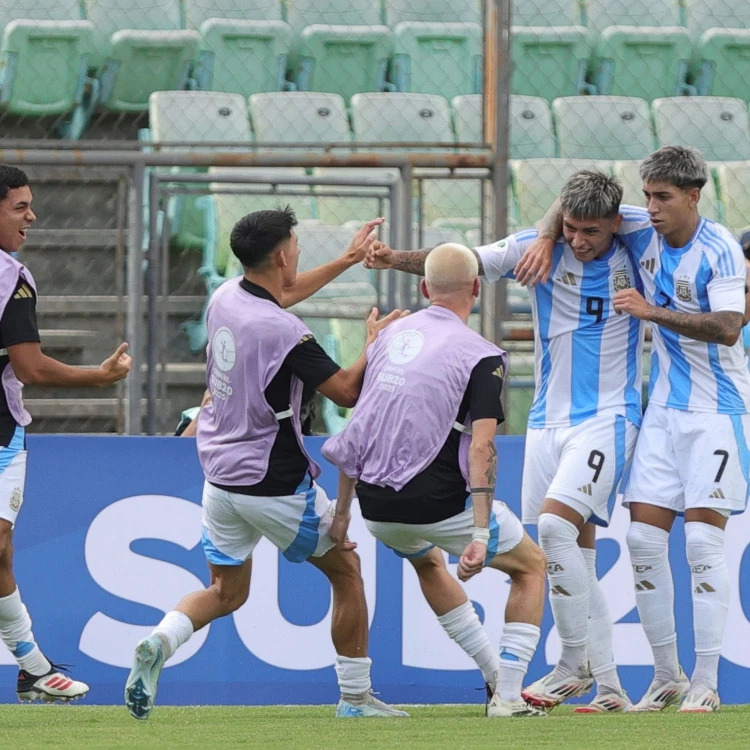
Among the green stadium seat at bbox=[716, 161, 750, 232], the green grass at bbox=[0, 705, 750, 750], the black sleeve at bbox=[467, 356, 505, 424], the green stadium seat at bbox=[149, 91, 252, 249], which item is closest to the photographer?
the green grass at bbox=[0, 705, 750, 750]

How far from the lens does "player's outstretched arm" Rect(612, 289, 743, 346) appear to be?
5.28 m

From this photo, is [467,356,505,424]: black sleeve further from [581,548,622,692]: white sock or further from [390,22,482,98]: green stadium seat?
[390,22,482,98]: green stadium seat

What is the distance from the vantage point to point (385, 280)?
7133 millimetres

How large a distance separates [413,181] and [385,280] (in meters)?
0.53

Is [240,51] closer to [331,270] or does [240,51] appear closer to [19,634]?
[331,270]

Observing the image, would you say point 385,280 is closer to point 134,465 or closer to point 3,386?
point 134,465

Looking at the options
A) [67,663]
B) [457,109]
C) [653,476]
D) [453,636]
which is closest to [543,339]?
[653,476]

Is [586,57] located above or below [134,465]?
above

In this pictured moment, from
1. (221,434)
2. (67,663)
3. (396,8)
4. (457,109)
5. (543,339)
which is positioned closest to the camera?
(221,434)

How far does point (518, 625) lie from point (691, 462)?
958 millimetres

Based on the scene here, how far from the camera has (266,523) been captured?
17.4ft

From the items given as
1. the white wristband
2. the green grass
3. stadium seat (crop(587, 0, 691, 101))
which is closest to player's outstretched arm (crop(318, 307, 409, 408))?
the white wristband

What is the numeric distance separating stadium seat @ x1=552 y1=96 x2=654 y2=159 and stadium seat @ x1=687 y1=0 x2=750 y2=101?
0.94 metres

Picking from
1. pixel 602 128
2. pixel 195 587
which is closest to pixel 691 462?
pixel 195 587
